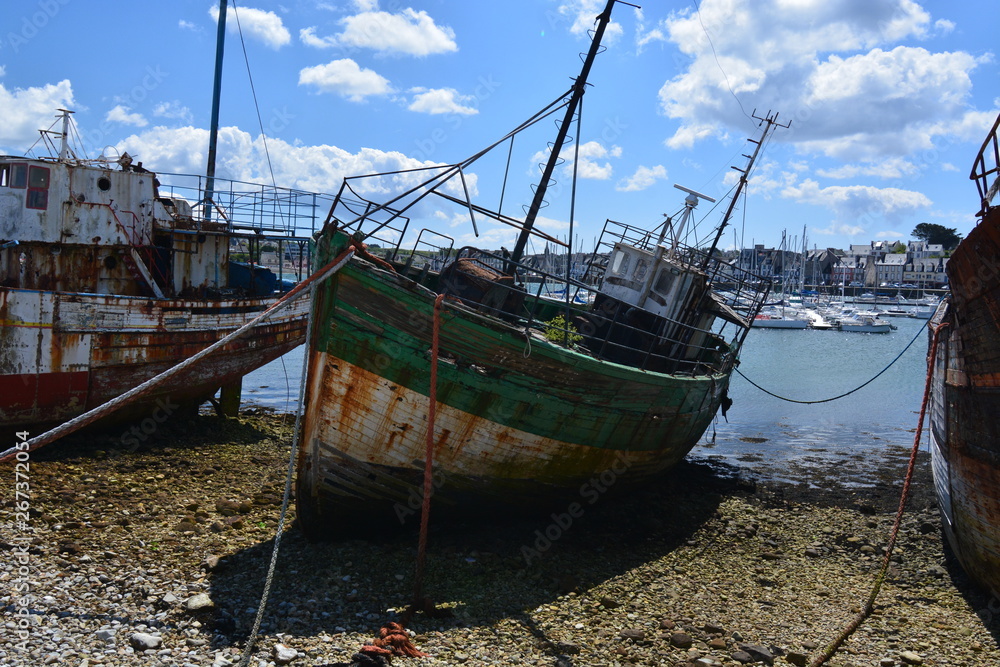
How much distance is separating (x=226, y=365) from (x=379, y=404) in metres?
8.03

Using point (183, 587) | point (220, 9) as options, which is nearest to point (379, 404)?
point (183, 587)

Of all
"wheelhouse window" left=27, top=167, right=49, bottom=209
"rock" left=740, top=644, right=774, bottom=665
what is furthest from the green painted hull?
"wheelhouse window" left=27, top=167, right=49, bottom=209

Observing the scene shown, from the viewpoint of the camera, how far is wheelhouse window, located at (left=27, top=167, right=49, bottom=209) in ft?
44.9

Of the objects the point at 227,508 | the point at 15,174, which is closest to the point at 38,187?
the point at 15,174

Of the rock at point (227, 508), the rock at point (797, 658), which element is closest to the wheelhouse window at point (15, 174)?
the rock at point (227, 508)

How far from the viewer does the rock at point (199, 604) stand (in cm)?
733

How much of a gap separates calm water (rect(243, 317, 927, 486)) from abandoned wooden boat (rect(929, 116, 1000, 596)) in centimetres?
683

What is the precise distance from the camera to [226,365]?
1559 centimetres

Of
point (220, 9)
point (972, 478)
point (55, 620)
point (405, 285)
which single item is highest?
point (220, 9)

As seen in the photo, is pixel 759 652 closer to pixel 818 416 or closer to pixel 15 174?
pixel 15 174

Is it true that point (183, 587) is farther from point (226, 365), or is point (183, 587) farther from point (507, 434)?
point (226, 365)

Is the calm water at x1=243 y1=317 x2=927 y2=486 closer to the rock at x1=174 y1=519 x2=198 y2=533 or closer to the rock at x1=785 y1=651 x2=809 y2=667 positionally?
the rock at x1=785 y1=651 x2=809 y2=667

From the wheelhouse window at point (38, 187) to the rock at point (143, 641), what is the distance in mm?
10251

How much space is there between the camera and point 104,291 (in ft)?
47.8
